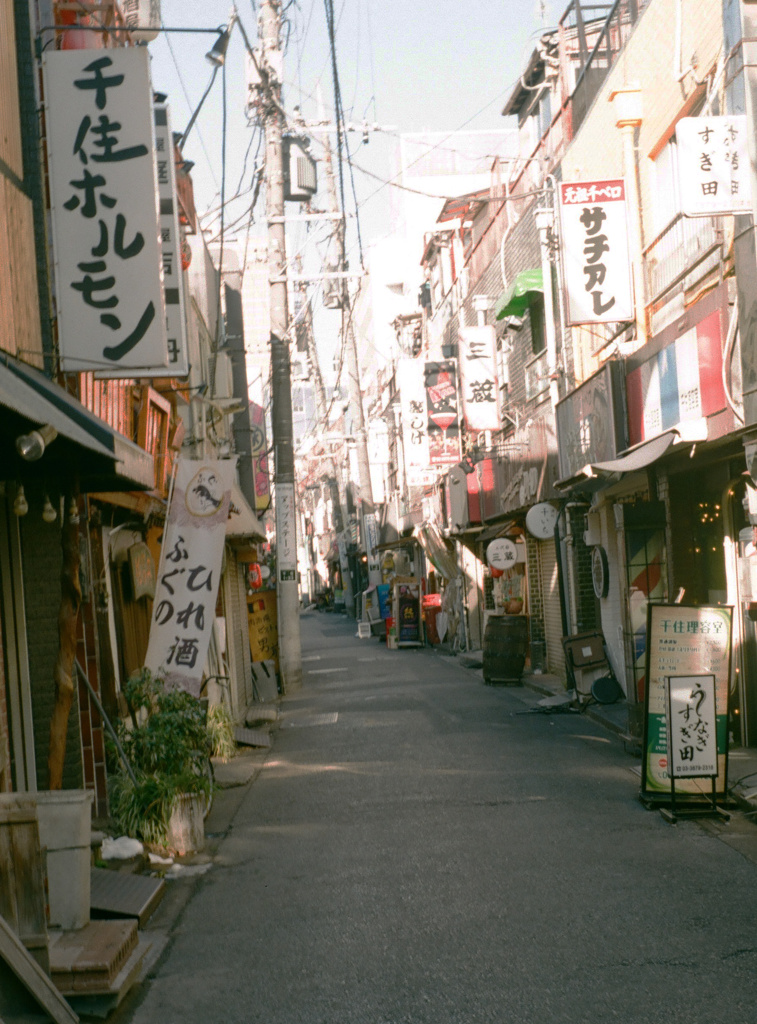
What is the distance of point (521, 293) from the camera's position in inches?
858

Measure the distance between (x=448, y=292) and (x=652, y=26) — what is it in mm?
23512

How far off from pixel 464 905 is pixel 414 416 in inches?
1045


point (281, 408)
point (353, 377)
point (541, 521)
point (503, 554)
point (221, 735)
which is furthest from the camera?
point (353, 377)

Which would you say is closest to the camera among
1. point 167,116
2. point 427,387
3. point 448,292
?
point 167,116

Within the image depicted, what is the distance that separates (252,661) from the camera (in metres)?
24.7

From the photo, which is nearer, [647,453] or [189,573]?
[189,573]

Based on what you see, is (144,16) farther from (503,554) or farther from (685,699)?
(503,554)

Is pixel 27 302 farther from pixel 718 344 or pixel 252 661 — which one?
pixel 252 661

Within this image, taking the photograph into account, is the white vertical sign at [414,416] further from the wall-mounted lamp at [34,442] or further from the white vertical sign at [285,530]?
the wall-mounted lamp at [34,442]

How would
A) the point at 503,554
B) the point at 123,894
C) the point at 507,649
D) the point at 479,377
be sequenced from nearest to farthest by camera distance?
1. the point at 123,894
2. the point at 507,649
3. the point at 503,554
4. the point at 479,377

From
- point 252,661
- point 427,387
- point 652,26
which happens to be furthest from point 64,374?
point 427,387

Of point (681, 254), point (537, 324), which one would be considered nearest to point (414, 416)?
point (537, 324)

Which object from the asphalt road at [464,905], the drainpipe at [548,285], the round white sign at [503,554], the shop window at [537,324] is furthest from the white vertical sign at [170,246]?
the round white sign at [503,554]

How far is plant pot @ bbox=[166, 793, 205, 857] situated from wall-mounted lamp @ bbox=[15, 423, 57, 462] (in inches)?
168
